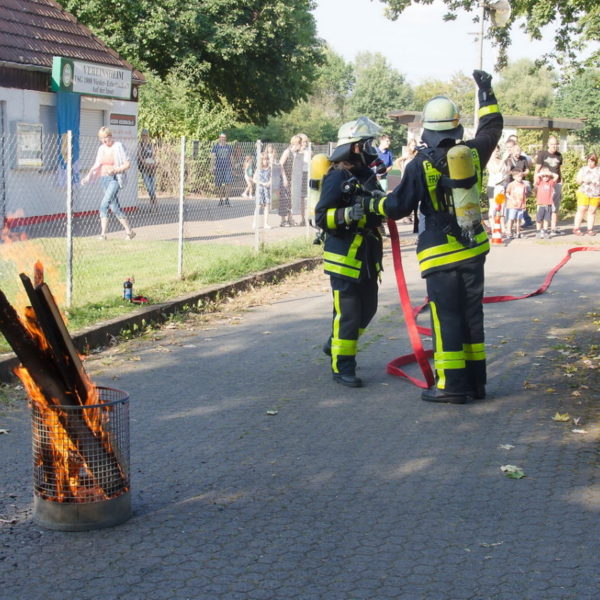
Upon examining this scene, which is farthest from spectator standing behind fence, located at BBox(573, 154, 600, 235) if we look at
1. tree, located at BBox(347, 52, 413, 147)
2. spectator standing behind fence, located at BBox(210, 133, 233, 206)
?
tree, located at BBox(347, 52, 413, 147)

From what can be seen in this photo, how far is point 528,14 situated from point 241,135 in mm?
→ 30196

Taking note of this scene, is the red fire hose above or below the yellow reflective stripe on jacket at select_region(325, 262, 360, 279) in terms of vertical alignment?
below

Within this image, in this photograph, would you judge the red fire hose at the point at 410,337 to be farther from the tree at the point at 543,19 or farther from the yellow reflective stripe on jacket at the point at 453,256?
the tree at the point at 543,19

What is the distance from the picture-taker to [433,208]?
655 centimetres

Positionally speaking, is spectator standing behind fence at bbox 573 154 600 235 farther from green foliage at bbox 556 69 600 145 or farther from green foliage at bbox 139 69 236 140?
green foliage at bbox 556 69 600 145

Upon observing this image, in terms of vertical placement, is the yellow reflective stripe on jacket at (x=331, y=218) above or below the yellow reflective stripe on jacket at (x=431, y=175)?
below

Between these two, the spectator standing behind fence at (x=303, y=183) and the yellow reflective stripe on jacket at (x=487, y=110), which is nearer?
the yellow reflective stripe on jacket at (x=487, y=110)

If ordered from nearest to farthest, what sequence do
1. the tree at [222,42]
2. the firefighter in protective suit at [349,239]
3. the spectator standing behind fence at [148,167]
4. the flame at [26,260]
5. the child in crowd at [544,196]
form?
1. the firefighter in protective suit at [349,239]
2. the flame at [26,260]
3. the spectator standing behind fence at [148,167]
4. the child in crowd at [544,196]
5. the tree at [222,42]

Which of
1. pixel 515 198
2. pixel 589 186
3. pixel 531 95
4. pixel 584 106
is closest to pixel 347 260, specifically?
pixel 515 198

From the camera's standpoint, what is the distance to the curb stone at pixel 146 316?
7.22 m

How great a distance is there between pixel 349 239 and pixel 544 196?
13.3 meters

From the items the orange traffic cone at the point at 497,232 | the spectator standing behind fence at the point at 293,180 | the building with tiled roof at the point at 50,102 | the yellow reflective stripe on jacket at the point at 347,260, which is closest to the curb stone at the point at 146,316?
the yellow reflective stripe on jacket at the point at 347,260

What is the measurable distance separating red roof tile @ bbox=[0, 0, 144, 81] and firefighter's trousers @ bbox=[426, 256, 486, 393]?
1275cm

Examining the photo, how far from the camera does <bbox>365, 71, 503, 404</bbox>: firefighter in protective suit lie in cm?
643
